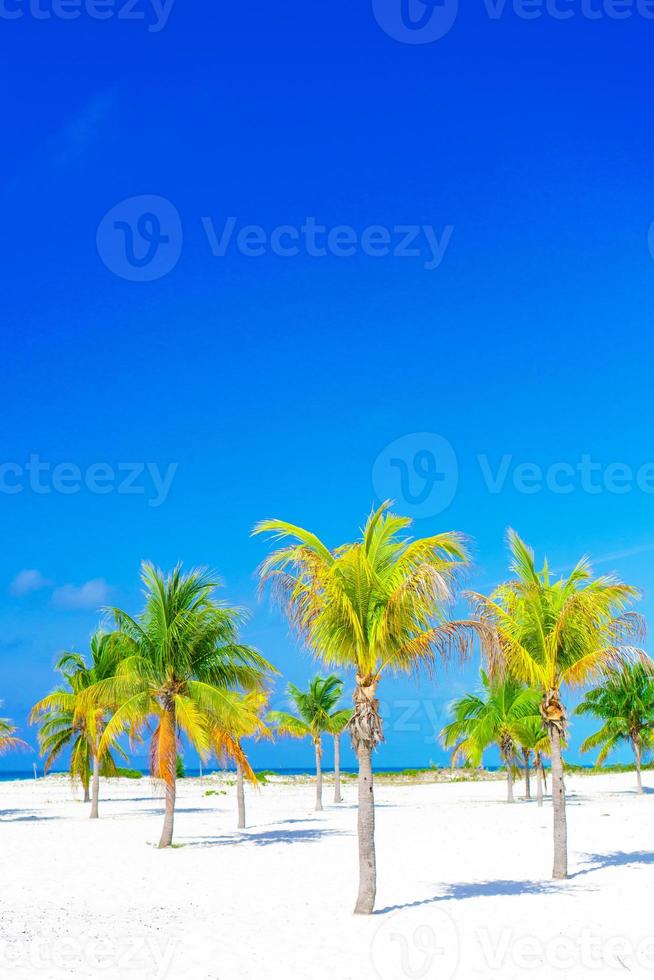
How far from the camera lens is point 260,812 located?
37750mm

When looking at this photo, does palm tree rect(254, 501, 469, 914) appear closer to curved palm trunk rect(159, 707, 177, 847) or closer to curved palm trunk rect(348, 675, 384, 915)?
curved palm trunk rect(348, 675, 384, 915)

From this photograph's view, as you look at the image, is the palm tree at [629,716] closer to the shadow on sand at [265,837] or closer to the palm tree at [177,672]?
the shadow on sand at [265,837]

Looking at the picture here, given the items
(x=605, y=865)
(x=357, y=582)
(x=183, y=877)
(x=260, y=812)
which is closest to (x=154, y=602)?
(x=183, y=877)

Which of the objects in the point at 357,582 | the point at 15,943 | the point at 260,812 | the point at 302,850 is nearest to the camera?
the point at 15,943

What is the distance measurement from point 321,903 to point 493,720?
89.7 ft

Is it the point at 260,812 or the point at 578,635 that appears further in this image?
the point at 260,812

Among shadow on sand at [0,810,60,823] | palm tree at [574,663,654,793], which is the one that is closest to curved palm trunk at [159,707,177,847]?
shadow on sand at [0,810,60,823]

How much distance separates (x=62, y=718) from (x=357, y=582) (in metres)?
29.8

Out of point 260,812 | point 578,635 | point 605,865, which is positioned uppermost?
point 578,635

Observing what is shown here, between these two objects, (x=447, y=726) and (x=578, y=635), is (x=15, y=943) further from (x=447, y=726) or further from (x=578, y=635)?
(x=447, y=726)

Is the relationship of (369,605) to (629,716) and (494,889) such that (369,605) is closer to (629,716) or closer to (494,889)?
(494,889)

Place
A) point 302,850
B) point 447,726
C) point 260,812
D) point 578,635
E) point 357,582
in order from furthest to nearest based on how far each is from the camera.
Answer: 1. point 447,726
2. point 260,812
3. point 302,850
4. point 578,635
5. point 357,582

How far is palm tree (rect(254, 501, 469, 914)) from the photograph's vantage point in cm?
1409
